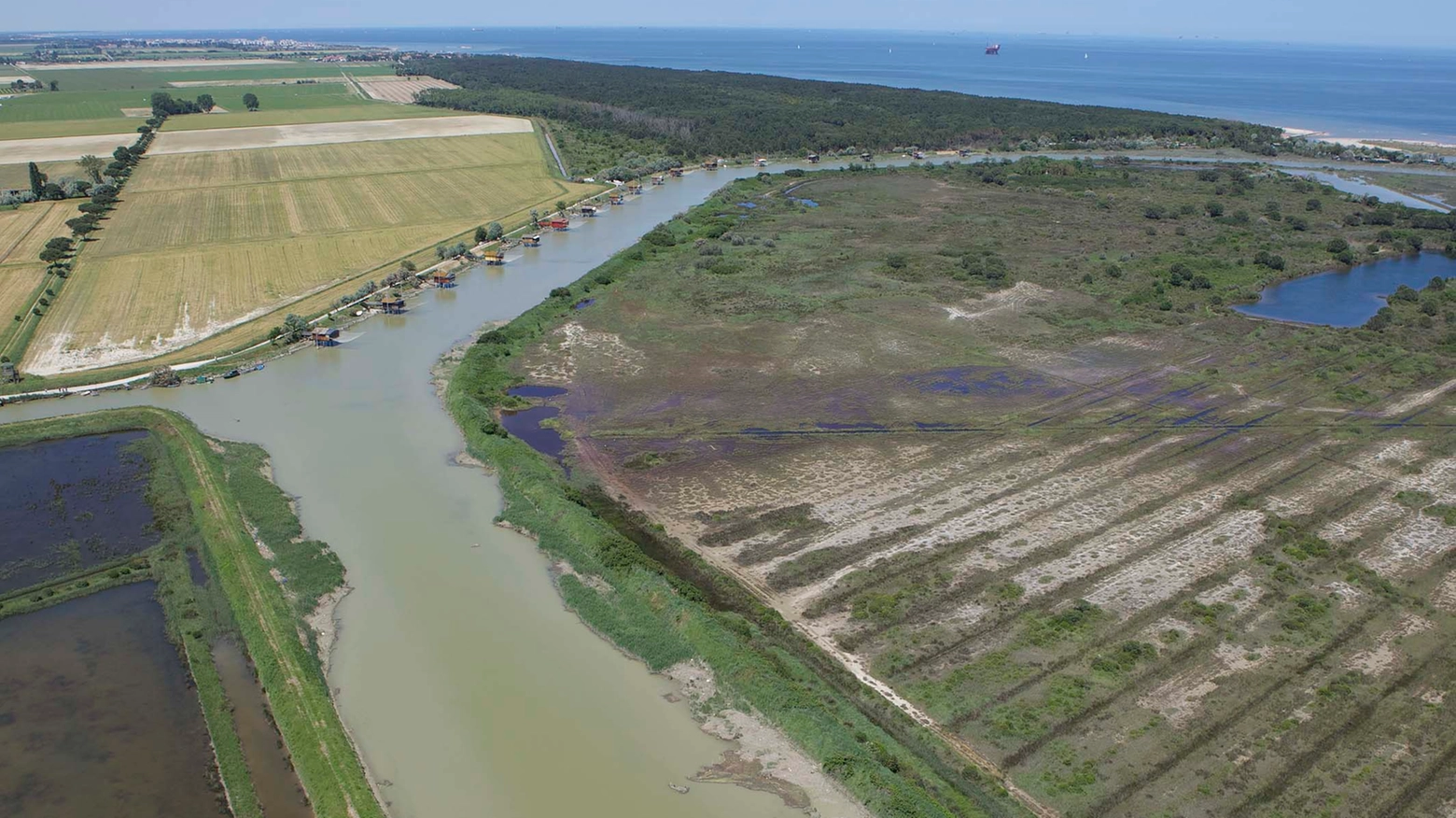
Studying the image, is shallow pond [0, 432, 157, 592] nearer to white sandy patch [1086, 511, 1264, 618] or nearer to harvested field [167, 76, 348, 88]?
white sandy patch [1086, 511, 1264, 618]

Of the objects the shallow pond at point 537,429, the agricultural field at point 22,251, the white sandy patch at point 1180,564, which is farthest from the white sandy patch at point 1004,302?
the agricultural field at point 22,251

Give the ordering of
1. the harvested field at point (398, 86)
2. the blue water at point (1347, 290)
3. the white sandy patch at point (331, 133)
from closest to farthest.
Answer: the blue water at point (1347, 290), the white sandy patch at point (331, 133), the harvested field at point (398, 86)

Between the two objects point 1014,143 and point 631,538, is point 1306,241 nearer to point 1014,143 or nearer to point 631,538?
point 1014,143

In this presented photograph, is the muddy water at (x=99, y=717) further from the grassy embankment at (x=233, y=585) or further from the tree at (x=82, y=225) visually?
the tree at (x=82, y=225)

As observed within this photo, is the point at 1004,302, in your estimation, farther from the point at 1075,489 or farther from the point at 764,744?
the point at 764,744

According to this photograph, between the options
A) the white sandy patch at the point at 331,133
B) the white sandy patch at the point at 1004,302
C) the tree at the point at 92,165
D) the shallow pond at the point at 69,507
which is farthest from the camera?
the white sandy patch at the point at 331,133

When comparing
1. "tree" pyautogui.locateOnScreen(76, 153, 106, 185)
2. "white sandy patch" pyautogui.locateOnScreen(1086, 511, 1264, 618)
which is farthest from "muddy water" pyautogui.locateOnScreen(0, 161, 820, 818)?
"tree" pyautogui.locateOnScreen(76, 153, 106, 185)
